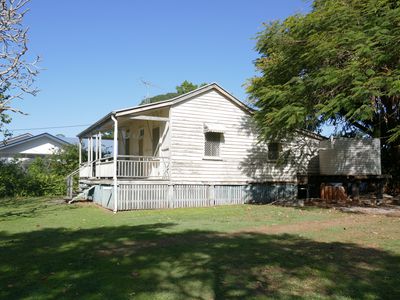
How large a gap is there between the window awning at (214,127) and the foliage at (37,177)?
1205cm

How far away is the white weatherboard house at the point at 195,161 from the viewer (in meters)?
17.8

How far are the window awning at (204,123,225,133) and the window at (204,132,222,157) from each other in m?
0.28

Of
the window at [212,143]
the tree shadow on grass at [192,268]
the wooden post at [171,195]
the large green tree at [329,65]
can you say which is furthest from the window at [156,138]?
the tree shadow on grass at [192,268]

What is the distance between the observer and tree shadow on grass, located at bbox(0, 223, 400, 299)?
5523mm

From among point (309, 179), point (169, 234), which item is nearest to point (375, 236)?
point (169, 234)

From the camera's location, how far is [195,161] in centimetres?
1916

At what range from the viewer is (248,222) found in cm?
1270

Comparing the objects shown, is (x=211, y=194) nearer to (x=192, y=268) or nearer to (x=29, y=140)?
(x=192, y=268)

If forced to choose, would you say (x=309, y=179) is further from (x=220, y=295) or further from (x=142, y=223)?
(x=220, y=295)

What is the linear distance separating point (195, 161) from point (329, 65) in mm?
7013

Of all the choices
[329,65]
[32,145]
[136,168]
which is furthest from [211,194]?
[32,145]

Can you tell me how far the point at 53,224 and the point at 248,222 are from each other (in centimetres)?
571

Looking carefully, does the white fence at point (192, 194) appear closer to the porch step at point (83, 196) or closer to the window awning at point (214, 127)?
the window awning at point (214, 127)

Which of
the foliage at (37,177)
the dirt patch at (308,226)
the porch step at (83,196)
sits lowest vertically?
the dirt patch at (308,226)
